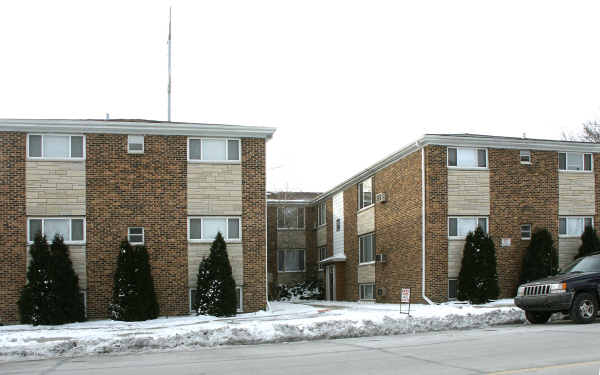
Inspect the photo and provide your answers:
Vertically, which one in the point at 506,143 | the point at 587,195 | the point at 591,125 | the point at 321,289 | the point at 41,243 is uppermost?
the point at 591,125

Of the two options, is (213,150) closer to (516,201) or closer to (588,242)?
(516,201)

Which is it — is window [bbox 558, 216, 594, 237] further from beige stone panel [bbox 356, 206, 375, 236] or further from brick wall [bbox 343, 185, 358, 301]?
brick wall [bbox 343, 185, 358, 301]

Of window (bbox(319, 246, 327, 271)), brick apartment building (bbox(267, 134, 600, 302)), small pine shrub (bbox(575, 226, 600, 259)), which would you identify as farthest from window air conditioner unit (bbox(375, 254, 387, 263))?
window (bbox(319, 246, 327, 271))

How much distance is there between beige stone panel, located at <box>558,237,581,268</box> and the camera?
2547cm

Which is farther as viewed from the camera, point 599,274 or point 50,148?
point 50,148

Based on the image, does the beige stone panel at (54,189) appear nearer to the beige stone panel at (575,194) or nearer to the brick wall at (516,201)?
the brick wall at (516,201)

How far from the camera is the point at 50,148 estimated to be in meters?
22.0

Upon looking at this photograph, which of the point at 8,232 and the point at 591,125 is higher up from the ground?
the point at 591,125

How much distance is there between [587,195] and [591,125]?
27.3 meters

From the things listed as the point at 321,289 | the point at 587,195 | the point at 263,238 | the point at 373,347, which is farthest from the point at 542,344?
the point at 321,289

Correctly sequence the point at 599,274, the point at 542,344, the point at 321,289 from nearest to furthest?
the point at 542,344 → the point at 599,274 → the point at 321,289

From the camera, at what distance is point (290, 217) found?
40938 mm

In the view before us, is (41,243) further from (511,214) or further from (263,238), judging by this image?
(511,214)

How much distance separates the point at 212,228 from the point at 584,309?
12361 mm
